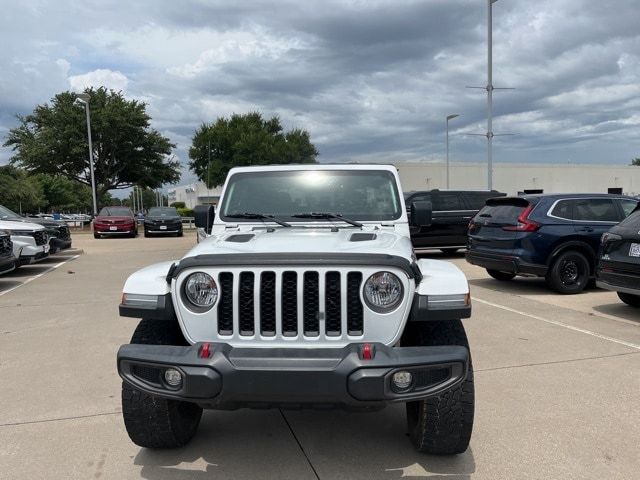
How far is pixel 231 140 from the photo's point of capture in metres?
49.9

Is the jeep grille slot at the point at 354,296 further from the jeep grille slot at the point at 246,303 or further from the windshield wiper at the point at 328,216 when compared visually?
the windshield wiper at the point at 328,216

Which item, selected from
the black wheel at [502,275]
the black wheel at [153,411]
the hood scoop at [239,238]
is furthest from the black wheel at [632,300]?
the black wheel at [153,411]

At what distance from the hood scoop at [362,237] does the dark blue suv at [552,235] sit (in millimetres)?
5557

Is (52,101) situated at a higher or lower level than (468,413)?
higher

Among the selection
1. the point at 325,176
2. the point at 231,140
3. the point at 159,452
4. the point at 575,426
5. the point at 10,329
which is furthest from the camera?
the point at 231,140

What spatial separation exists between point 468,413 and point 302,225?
1849 millimetres

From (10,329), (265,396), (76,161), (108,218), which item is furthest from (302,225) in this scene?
(76,161)

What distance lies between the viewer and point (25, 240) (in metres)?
11.6

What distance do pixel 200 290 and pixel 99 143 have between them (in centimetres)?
3536

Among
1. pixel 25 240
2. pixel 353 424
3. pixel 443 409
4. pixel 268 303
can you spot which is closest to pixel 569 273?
pixel 353 424

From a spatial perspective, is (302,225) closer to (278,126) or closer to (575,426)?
(575,426)

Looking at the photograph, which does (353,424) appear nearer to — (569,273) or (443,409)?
(443,409)

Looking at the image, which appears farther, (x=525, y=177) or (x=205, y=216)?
(x=525, y=177)

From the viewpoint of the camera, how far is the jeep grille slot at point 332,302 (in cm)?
284
